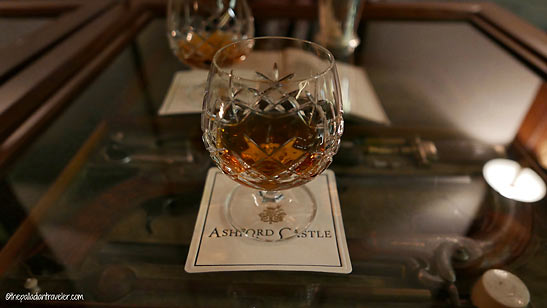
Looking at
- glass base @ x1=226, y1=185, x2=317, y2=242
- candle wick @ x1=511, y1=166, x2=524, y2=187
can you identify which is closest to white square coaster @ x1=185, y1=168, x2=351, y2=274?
glass base @ x1=226, y1=185, x2=317, y2=242

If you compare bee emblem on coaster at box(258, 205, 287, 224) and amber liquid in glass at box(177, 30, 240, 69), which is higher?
amber liquid in glass at box(177, 30, 240, 69)

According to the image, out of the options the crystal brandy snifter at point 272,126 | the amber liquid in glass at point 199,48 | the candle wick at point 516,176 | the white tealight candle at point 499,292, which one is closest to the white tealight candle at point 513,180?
the candle wick at point 516,176

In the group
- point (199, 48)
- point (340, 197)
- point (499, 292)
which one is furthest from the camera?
point (199, 48)

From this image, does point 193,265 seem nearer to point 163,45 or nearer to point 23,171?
point 23,171

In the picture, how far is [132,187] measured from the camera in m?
0.44

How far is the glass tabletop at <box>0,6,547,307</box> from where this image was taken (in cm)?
34

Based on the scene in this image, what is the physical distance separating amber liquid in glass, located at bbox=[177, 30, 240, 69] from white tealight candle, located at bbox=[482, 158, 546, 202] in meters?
0.44

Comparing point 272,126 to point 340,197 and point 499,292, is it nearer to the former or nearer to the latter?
point 340,197

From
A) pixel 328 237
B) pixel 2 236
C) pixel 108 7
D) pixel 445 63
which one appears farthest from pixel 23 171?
pixel 445 63

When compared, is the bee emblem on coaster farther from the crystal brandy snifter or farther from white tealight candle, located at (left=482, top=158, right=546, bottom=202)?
white tealight candle, located at (left=482, top=158, right=546, bottom=202)

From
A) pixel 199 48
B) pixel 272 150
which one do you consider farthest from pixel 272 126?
pixel 199 48

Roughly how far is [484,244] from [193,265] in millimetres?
303
